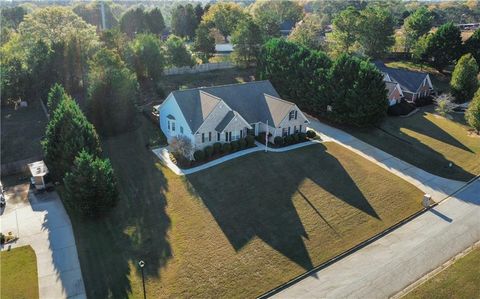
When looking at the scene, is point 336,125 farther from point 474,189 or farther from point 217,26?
point 217,26

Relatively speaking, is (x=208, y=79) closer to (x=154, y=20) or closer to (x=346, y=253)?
(x=346, y=253)

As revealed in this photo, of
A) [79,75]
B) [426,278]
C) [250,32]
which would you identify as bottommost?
[426,278]

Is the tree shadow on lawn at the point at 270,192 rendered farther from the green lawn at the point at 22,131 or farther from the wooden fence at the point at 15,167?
the green lawn at the point at 22,131

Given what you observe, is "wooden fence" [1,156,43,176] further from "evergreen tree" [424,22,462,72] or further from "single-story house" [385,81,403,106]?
"evergreen tree" [424,22,462,72]

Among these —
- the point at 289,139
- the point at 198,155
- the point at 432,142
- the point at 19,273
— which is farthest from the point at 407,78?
the point at 19,273

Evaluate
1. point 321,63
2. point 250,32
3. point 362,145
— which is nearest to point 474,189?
point 362,145

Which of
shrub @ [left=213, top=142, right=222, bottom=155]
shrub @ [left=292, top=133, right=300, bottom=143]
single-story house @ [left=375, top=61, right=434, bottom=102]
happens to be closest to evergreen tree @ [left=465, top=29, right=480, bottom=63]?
single-story house @ [left=375, top=61, right=434, bottom=102]

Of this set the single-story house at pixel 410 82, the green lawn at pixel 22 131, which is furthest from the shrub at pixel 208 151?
the single-story house at pixel 410 82
